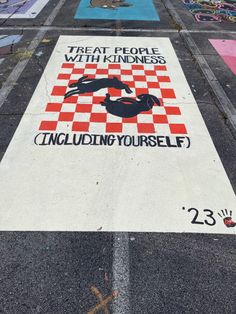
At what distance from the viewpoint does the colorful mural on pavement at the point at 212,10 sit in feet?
33.0

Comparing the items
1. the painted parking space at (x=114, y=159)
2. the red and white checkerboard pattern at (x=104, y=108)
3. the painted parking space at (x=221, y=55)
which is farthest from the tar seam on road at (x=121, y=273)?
the painted parking space at (x=221, y=55)

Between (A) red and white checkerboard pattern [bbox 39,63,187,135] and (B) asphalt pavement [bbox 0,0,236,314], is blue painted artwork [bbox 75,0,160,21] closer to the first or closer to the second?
(A) red and white checkerboard pattern [bbox 39,63,187,135]

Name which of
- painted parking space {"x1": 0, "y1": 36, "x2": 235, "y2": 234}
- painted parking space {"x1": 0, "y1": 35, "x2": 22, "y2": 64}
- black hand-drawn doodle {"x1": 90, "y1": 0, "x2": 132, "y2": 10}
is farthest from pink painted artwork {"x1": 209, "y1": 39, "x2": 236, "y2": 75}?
painted parking space {"x1": 0, "y1": 35, "x2": 22, "y2": 64}

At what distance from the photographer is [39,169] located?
4.41m

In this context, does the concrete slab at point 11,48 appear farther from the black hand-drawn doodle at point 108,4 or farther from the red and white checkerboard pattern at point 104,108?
the black hand-drawn doodle at point 108,4

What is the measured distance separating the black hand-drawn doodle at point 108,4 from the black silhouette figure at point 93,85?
511 centimetres

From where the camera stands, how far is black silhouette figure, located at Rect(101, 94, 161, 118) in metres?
5.52

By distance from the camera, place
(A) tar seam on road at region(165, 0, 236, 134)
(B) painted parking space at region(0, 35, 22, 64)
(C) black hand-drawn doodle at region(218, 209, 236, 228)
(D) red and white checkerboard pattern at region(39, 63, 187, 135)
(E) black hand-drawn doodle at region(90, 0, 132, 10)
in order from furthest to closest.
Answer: (E) black hand-drawn doodle at region(90, 0, 132, 10) → (B) painted parking space at region(0, 35, 22, 64) → (A) tar seam on road at region(165, 0, 236, 134) → (D) red and white checkerboard pattern at region(39, 63, 187, 135) → (C) black hand-drawn doodle at region(218, 209, 236, 228)

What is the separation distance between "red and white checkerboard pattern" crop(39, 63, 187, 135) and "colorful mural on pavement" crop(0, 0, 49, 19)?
13.2 feet

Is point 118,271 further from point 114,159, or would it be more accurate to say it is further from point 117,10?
point 117,10

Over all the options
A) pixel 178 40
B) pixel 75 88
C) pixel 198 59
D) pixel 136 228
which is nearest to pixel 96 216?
pixel 136 228

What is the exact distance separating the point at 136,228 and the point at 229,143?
224 cm

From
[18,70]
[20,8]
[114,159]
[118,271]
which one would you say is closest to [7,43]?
[18,70]

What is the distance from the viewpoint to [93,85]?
624 centimetres
